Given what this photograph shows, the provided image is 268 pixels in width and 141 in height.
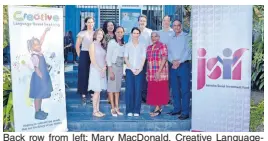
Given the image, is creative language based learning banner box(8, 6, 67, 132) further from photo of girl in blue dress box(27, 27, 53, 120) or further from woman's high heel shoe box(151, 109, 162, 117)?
woman's high heel shoe box(151, 109, 162, 117)

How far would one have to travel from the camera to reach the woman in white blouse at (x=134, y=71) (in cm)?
533

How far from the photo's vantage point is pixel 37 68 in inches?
184

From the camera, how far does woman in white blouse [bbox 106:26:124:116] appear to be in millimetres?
5328

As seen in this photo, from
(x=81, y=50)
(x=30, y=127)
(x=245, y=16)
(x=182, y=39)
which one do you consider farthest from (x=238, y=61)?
(x=30, y=127)

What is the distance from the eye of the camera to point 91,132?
4980 mm

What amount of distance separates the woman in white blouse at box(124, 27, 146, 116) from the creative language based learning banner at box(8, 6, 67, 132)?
3.24ft

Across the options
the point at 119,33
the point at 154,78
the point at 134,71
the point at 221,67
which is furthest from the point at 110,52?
the point at 221,67

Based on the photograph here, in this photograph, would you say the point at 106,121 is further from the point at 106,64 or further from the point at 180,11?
the point at 180,11

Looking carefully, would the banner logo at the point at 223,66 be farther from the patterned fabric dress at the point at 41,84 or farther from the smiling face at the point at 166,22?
the patterned fabric dress at the point at 41,84

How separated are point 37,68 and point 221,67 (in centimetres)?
239

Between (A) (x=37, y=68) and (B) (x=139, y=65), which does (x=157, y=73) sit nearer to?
(B) (x=139, y=65)

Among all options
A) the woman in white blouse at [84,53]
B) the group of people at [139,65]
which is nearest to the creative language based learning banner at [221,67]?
the group of people at [139,65]

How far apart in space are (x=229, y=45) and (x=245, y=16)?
417 millimetres

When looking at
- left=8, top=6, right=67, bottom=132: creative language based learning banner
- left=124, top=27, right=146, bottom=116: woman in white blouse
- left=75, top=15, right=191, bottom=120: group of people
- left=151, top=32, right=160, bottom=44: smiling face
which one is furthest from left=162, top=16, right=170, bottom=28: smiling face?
left=8, top=6, right=67, bottom=132: creative language based learning banner
